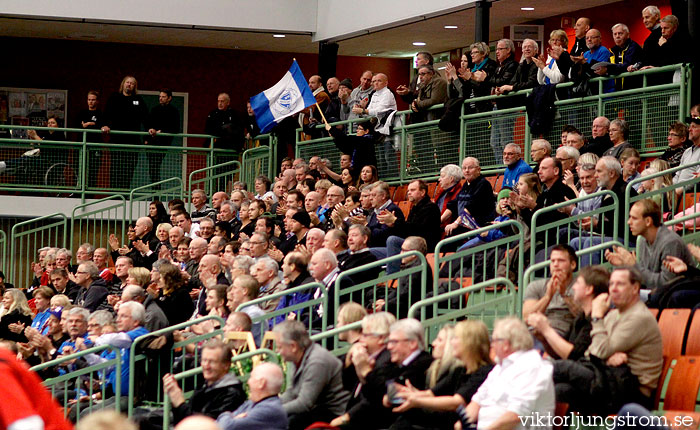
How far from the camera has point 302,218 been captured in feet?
42.7

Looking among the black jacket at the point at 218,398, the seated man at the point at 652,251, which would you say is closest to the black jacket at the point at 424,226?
the seated man at the point at 652,251

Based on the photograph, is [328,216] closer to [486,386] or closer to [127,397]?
[127,397]

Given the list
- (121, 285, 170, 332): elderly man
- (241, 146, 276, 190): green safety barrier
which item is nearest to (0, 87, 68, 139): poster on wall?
(241, 146, 276, 190): green safety barrier

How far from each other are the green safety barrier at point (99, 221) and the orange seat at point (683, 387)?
38.6ft

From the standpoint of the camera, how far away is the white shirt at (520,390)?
7.17m

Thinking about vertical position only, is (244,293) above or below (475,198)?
below

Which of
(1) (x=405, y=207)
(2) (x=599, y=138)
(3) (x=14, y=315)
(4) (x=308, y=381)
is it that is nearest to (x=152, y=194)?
(1) (x=405, y=207)

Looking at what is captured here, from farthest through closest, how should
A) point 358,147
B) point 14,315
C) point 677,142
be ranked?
point 358,147
point 14,315
point 677,142

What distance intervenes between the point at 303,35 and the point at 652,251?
13.1m

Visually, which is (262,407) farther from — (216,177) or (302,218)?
(216,177)

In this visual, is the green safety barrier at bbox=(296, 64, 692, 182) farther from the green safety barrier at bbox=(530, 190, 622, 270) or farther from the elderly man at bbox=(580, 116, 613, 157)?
the green safety barrier at bbox=(530, 190, 622, 270)

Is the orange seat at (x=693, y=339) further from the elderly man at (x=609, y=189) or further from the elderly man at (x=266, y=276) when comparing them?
the elderly man at (x=266, y=276)

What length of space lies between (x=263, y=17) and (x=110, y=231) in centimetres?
460

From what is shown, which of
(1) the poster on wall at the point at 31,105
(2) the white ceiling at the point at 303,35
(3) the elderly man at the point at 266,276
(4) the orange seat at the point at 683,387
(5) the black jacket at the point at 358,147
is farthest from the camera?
(1) the poster on wall at the point at 31,105
